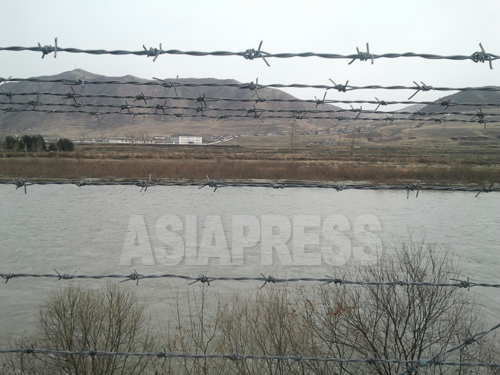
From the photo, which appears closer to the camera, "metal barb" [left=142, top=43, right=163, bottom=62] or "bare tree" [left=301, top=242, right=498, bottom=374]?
"metal barb" [left=142, top=43, right=163, bottom=62]

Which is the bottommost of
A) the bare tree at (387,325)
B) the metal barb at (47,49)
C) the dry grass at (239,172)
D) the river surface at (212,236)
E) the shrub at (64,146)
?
the river surface at (212,236)

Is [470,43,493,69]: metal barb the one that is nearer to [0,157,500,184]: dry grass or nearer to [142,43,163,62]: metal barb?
[142,43,163,62]: metal barb

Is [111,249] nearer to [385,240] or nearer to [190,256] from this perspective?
[190,256]

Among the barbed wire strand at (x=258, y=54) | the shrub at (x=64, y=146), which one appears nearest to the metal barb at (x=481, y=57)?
the barbed wire strand at (x=258, y=54)

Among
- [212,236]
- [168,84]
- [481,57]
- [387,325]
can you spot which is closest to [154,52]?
[168,84]

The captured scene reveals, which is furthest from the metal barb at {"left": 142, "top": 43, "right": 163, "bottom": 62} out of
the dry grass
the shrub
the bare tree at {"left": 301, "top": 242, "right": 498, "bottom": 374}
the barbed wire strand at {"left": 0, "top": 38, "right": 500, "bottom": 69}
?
the shrub

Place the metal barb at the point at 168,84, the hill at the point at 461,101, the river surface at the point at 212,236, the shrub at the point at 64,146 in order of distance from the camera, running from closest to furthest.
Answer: the metal barb at the point at 168,84 → the hill at the point at 461,101 → the river surface at the point at 212,236 → the shrub at the point at 64,146

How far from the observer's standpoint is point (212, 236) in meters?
22.9

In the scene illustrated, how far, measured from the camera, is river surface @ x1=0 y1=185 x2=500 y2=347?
45.9 feet

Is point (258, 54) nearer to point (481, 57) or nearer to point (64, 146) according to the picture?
point (481, 57)

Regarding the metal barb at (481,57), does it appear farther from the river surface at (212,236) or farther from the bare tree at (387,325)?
the river surface at (212,236)

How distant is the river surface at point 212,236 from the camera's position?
1398 centimetres

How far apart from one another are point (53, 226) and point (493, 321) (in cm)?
2316

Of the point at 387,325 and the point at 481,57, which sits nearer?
the point at 481,57
